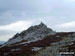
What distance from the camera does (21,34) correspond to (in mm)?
127875

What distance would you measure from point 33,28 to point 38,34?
13684mm

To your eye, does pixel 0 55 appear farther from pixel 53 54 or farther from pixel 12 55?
pixel 53 54

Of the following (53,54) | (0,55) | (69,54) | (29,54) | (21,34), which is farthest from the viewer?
(21,34)

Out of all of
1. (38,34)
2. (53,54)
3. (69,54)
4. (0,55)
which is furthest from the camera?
(38,34)

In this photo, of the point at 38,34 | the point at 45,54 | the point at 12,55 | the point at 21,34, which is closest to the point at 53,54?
the point at 45,54

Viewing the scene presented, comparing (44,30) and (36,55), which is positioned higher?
(44,30)

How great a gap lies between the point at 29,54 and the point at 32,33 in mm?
57680

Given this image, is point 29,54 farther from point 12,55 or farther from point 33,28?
point 33,28

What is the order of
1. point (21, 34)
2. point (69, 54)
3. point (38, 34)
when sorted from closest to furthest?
1. point (69, 54)
2. point (38, 34)
3. point (21, 34)

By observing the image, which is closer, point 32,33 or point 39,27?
point 32,33

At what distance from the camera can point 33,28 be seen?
129625mm

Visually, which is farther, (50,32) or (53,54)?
(50,32)

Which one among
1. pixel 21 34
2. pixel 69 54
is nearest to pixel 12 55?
pixel 69 54

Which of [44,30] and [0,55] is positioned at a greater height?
[44,30]
